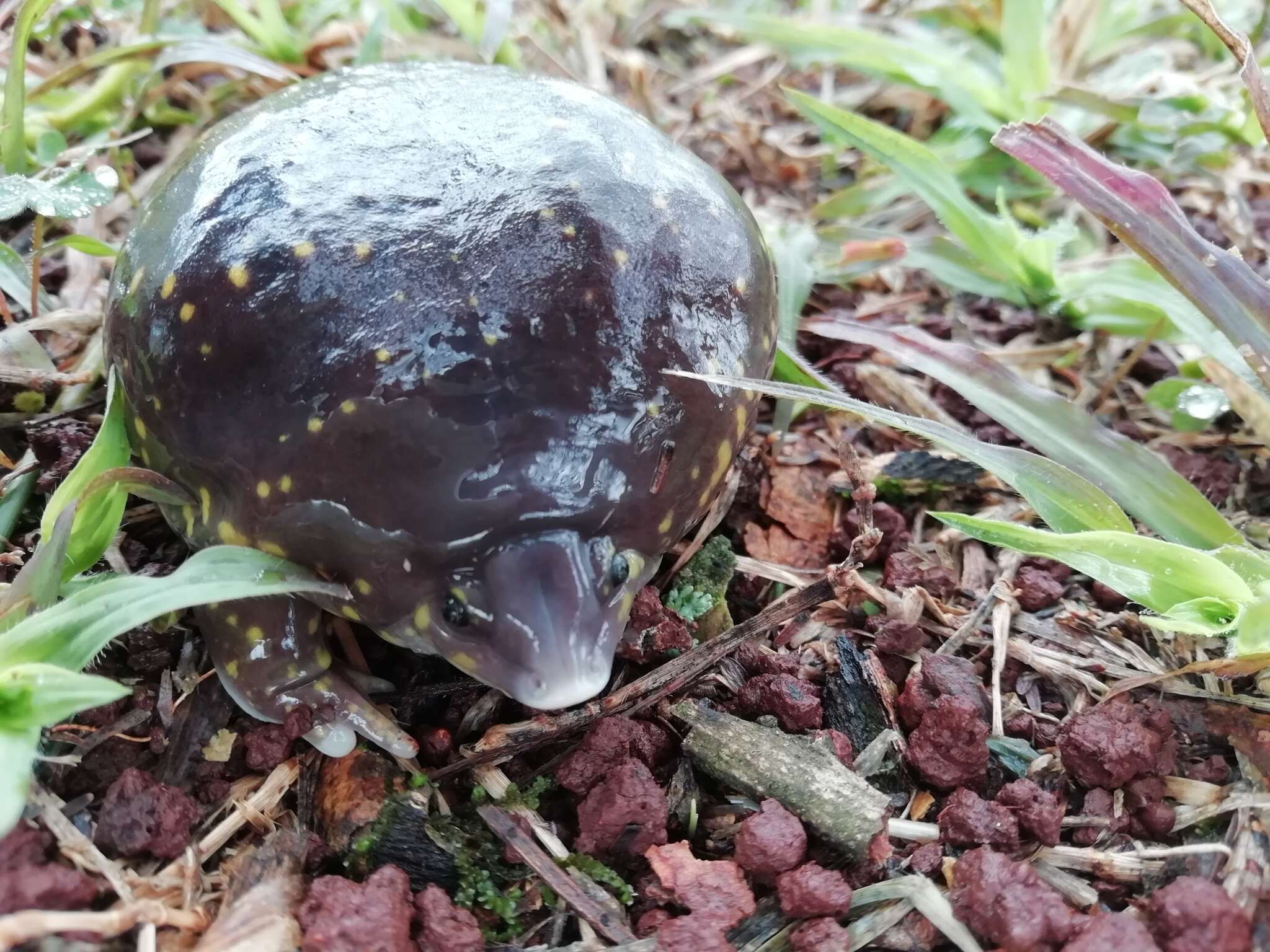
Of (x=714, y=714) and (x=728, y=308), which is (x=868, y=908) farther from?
(x=728, y=308)

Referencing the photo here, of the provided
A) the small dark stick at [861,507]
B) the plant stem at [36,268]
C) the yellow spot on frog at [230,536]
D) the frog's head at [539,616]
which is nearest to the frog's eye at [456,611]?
the frog's head at [539,616]

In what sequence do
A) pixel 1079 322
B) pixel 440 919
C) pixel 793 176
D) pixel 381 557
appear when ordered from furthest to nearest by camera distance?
pixel 793 176, pixel 1079 322, pixel 381 557, pixel 440 919

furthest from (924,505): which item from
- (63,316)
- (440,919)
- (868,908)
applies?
(63,316)

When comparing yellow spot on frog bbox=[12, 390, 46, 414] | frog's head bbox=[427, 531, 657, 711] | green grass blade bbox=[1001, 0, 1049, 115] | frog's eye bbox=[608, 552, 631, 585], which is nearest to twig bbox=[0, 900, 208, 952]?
frog's head bbox=[427, 531, 657, 711]

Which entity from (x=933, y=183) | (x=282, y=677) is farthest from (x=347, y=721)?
(x=933, y=183)

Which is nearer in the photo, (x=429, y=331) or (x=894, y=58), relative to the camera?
(x=429, y=331)

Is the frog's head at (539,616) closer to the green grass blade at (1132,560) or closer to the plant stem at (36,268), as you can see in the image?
the green grass blade at (1132,560)

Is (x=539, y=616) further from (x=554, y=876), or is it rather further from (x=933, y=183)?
(x=933, y=183)

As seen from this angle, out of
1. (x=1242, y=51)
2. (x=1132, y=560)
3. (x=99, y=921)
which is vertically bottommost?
(x=99, y=921)
